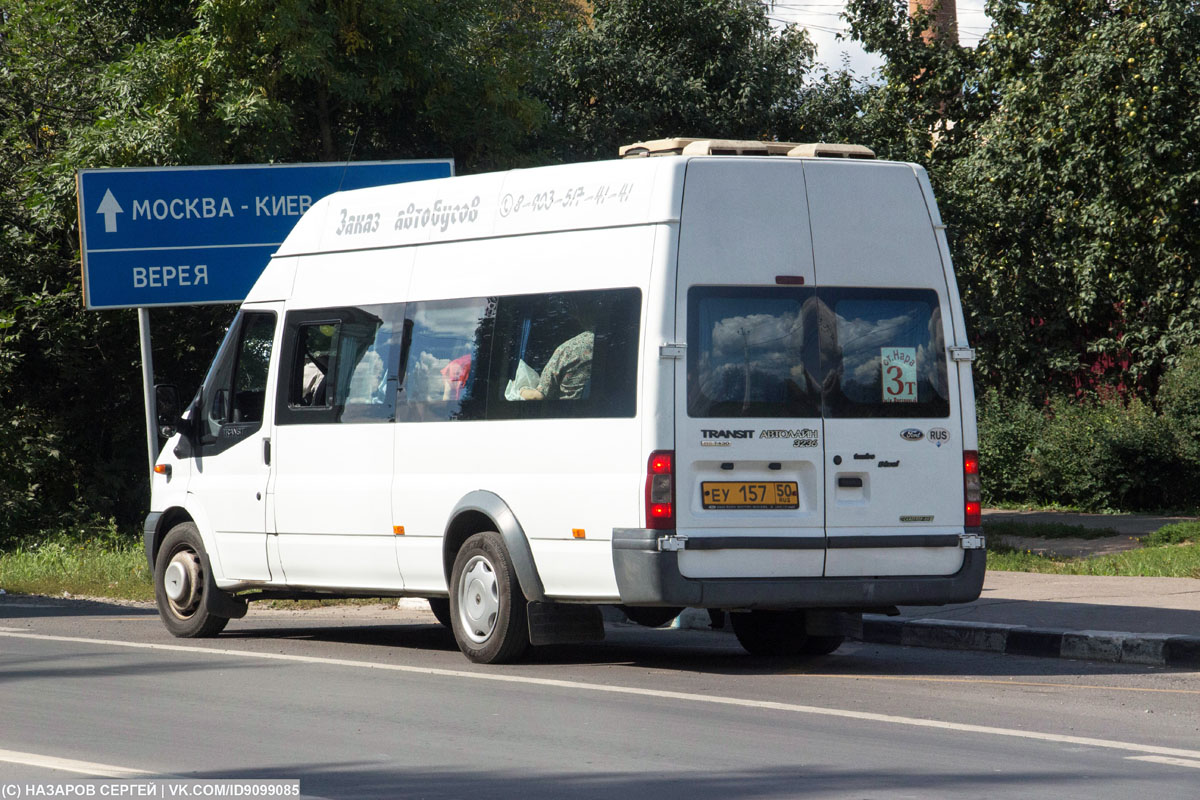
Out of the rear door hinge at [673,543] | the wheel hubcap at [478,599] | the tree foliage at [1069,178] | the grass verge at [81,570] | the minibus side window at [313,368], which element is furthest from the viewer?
the tree foliage at [1069,178]

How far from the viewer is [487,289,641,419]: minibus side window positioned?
866 centimetres

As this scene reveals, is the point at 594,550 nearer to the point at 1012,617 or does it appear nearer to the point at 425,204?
the point at 425,204

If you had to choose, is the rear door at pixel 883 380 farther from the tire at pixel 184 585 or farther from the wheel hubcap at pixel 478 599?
the tire at pixel 184 585

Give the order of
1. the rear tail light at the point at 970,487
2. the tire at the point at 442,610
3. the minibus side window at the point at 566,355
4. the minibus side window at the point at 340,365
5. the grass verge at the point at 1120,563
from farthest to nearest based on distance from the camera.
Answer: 1. the grass verge at the point at 1120,563
2. the tire at the point at 442,610
3. the minibus side window at the point at 340,365
4. the rear tail light at the point at 970,487
5. the minibus side window at the point at 566,355

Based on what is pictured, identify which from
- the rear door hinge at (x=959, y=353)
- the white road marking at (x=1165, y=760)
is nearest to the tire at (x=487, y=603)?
the rear door hinge at (x=959, y=353)

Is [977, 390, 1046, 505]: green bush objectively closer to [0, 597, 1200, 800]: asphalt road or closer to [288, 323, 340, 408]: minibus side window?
[0, 597, 1200, 800]: asphalt road

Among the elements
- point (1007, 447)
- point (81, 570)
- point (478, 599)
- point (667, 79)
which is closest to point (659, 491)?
point (478, 599)

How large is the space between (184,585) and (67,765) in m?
5.40

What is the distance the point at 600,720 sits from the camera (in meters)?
7.31

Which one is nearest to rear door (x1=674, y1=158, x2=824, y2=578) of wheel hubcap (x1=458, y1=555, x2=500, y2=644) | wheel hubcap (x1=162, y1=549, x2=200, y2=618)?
wheel hubcap (x1=458, y1=555, x2=500, y2=644)

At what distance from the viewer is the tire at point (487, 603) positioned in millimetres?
9172

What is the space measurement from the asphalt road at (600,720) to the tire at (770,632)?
0.53ft

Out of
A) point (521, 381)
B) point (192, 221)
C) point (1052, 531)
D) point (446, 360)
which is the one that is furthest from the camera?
point (1052, 531)

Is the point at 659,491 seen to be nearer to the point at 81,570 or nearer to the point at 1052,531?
the point at 81,570
